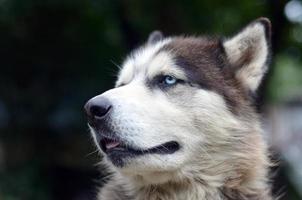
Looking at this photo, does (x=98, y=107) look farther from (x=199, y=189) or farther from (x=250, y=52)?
(x=250, y=52)

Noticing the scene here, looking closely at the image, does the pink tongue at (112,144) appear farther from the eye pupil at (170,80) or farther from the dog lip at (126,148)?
the eye pupil at (170,80)

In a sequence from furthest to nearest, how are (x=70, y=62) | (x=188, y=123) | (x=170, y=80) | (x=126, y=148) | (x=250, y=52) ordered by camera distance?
(x=70, y=62), (x=250, y=52), (x=170, y=80), (x=188, y=123), (x=126, y=148)

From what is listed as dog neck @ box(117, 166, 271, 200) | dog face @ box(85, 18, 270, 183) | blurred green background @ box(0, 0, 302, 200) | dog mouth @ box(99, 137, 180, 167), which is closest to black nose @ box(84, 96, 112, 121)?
dog face @ box(85, 18, 270, 183)

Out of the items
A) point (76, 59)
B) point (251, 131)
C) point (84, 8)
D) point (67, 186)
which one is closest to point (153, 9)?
point (84, 8)

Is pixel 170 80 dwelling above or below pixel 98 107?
above

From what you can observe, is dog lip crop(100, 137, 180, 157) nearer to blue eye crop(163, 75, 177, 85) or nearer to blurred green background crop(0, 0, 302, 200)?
blue eye crop(163, 75, 177, 85)

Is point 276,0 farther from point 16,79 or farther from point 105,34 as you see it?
point 16,79

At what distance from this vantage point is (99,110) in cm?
470

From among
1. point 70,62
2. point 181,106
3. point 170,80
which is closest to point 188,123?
point 181,106

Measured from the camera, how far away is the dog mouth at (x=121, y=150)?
482 centimetres

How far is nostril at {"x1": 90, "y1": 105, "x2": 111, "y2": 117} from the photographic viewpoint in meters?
4.69

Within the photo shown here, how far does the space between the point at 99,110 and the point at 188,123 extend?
697mm

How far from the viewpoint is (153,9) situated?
1020 centimetres

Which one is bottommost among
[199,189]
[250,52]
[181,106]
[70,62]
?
[199,189]
